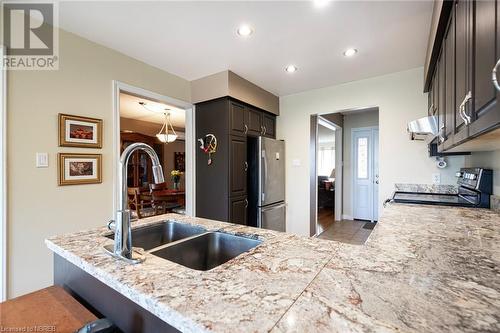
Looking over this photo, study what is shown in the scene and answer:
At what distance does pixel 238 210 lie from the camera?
297 centimetres

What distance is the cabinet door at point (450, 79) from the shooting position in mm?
1258

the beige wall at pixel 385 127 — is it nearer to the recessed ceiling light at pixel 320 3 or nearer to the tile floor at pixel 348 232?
the tile floor at pixel 348 232

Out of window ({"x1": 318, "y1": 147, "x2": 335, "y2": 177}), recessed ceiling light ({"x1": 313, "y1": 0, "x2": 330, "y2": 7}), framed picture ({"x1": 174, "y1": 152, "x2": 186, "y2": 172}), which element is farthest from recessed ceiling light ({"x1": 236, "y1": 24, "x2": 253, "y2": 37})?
window ({"x1": 318, "y1": 147, "x2": 335, "y2": 177})

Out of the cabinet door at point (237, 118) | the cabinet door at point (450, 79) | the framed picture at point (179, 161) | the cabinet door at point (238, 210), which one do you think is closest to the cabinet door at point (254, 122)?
the cabinet door at point (237, 118)

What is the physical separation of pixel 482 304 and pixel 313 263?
39 cm

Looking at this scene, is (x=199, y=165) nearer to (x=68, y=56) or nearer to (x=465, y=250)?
(x=68, y=56)

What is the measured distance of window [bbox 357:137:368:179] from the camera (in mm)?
5043

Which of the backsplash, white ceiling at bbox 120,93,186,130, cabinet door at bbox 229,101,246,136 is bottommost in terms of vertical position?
the backsplash

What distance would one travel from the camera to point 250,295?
0.56 m

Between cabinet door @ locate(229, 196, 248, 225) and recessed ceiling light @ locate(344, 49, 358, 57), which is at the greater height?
recessed ceiling light @ locate(344, 49, 358, 57)

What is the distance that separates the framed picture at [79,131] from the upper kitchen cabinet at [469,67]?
2.71m

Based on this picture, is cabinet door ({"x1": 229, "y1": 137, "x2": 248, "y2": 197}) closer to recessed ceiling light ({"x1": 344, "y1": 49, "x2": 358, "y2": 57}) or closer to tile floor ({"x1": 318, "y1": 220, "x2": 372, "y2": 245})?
recessed ceiling light ({"x1": 344, "y1": 49, "x2": 358, "y2": 57})

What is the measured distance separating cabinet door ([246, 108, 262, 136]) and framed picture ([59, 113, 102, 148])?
1780 mm

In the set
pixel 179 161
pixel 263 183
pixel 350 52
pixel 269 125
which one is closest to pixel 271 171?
pixel 263 183
